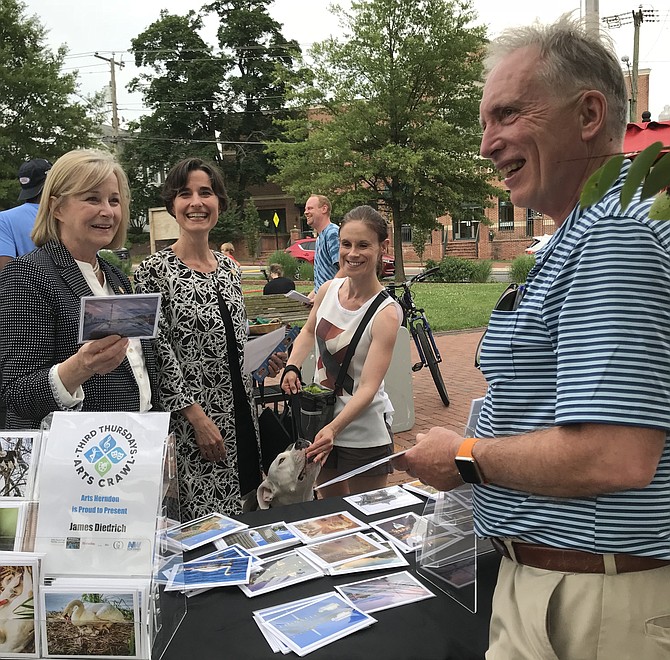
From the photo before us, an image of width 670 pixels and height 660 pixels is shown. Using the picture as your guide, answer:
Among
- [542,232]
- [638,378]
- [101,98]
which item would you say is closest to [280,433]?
[638,378]

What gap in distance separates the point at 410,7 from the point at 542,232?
1546 cm

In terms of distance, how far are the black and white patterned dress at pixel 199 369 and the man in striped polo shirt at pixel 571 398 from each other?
1.45 meters

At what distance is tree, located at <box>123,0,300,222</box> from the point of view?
4078 cm

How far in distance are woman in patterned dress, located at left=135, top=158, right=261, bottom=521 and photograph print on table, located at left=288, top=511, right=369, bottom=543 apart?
70 centimetres

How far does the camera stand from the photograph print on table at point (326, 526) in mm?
1951

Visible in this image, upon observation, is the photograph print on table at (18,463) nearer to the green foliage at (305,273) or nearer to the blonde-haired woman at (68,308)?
the blonde-haired woman at (68,308)

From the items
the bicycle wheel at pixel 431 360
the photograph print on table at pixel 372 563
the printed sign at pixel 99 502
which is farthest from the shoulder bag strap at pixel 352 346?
the bicycle wheel at pixel 431 360

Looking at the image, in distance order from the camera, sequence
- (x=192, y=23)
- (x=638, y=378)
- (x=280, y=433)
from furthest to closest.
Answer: (x=192, y=23) → (x=280, y=433) → (x=638, y=378)

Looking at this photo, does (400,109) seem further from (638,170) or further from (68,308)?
(638,170)

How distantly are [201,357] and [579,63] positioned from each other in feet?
6.16

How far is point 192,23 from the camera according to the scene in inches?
1670

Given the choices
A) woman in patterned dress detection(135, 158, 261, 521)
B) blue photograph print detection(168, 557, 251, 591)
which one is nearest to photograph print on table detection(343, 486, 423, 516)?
blue photograph print detection(168, 557, 251, 591)

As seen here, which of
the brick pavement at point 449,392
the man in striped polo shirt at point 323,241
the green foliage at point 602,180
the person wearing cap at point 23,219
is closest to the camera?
the green foliage at point 602,180

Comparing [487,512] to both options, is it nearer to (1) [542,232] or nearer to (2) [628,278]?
(2) [628,278]
